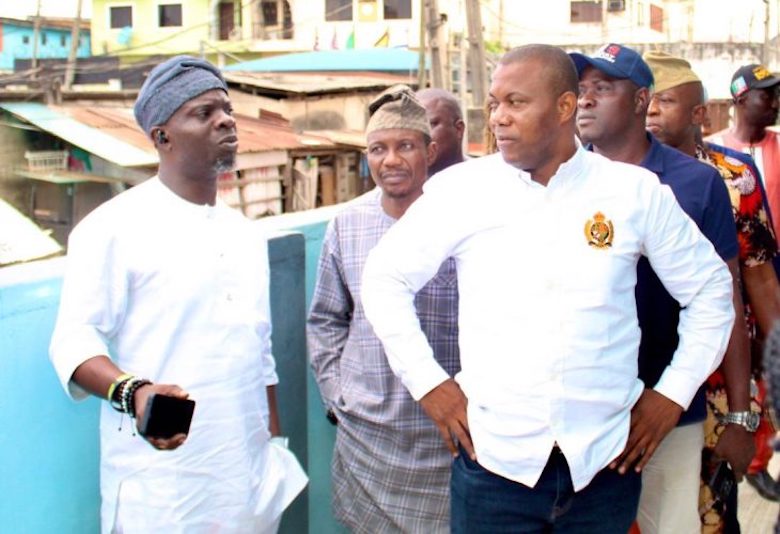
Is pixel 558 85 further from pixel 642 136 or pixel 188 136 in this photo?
pixel 188 136

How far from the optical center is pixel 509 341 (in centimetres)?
213

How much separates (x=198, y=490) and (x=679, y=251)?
4.33 ft

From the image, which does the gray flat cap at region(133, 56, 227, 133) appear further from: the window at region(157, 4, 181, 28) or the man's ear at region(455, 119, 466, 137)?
the window at region(157, 4, 181, 28)

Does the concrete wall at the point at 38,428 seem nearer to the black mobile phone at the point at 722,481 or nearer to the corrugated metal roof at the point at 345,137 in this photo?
the black mobile phone at the point at 722,481

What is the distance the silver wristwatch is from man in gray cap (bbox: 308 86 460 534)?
801mm

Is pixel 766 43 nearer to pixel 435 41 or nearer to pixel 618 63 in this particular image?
pixel 435 41

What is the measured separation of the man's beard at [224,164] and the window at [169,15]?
38629 millimetres

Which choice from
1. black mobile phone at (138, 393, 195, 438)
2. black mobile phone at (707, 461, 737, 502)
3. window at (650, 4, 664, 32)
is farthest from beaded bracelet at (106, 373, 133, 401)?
window at (650, 4, 664, 32)

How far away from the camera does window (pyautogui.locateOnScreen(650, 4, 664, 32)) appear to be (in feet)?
129

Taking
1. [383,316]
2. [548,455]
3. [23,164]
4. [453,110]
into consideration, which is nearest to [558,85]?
[383,316]

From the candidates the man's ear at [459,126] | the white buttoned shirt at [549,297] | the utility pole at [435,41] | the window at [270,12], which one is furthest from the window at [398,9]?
the white buttoned shirt at [549,297]

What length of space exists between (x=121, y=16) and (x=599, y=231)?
1592 inches

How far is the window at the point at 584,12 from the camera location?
Answer: 3759 cm

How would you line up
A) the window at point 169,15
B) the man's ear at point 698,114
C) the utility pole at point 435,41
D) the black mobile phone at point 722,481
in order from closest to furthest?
the black mobile phone at point 722,481
the man's ear at point 698,114
the utility pole at point 435,41
the window at point 169,15
